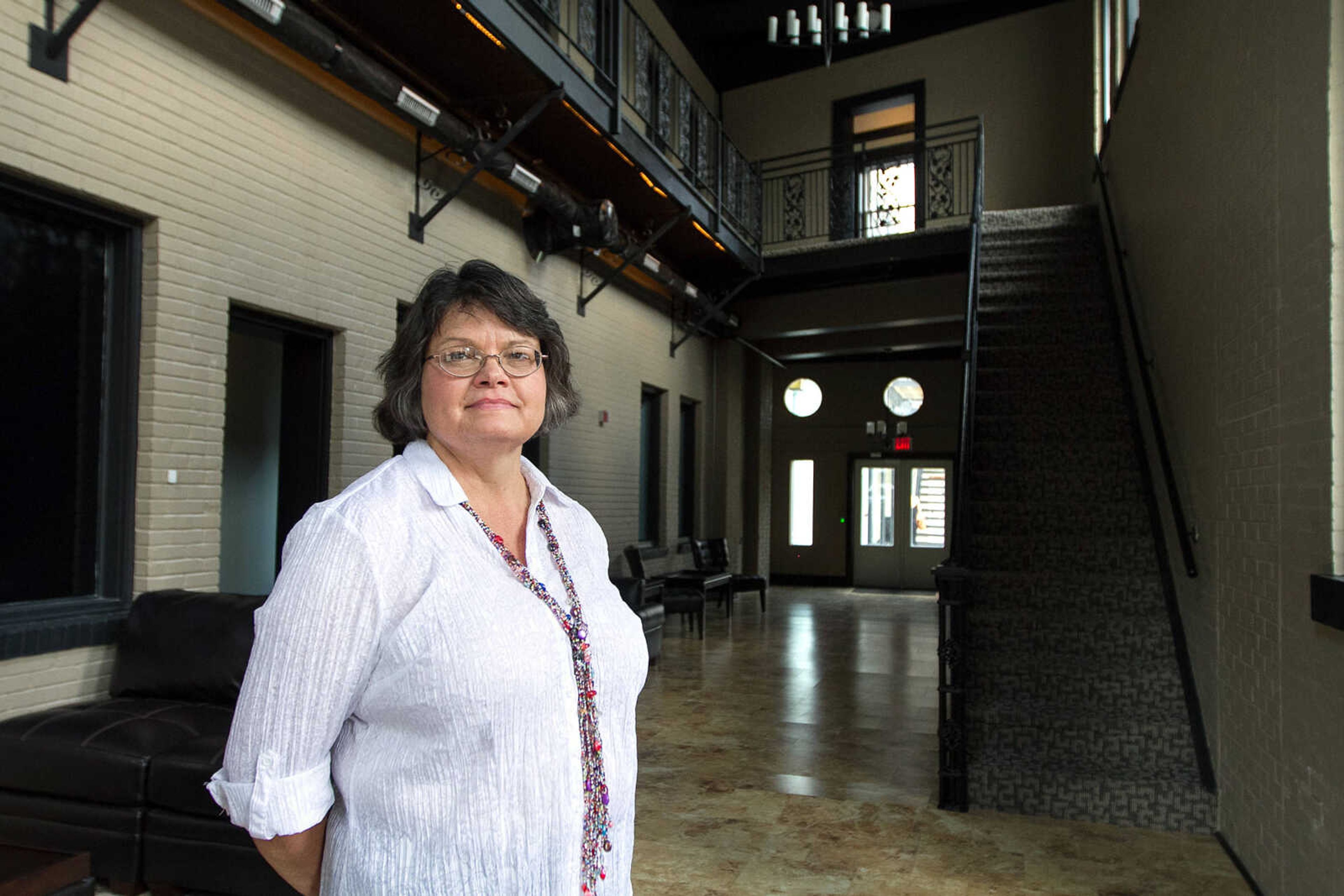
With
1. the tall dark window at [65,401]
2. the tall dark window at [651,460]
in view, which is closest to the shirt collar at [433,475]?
the tall dark window at [65,401]

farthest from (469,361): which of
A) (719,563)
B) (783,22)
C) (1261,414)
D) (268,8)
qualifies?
(783,22)

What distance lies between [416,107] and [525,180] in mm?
1267

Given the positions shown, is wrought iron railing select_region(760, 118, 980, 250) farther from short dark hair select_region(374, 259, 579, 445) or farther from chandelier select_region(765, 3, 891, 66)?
short dark hair select_region(374, 259, 579, 445)

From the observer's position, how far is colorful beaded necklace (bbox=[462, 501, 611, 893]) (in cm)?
121

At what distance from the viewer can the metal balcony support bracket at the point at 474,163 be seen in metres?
5.82

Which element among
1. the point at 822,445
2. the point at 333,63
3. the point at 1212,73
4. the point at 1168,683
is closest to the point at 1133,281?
the point at 1212,73

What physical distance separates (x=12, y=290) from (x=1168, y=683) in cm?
541

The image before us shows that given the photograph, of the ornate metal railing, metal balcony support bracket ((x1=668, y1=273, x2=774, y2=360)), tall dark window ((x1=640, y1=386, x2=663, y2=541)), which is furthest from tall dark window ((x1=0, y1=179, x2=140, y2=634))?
metal balcony support bracket ((x1=668, y1=273, x2=774, y2=360))

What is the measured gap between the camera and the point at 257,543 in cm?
634

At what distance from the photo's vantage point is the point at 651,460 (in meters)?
10.8

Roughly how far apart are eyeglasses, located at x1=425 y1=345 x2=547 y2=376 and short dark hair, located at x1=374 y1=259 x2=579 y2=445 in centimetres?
4

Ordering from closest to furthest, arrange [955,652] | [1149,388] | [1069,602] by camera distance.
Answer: [955,652]
[1069,602]
[1149,388]

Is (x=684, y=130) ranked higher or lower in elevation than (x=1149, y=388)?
higher

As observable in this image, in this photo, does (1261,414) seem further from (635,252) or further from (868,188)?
(868,188)
